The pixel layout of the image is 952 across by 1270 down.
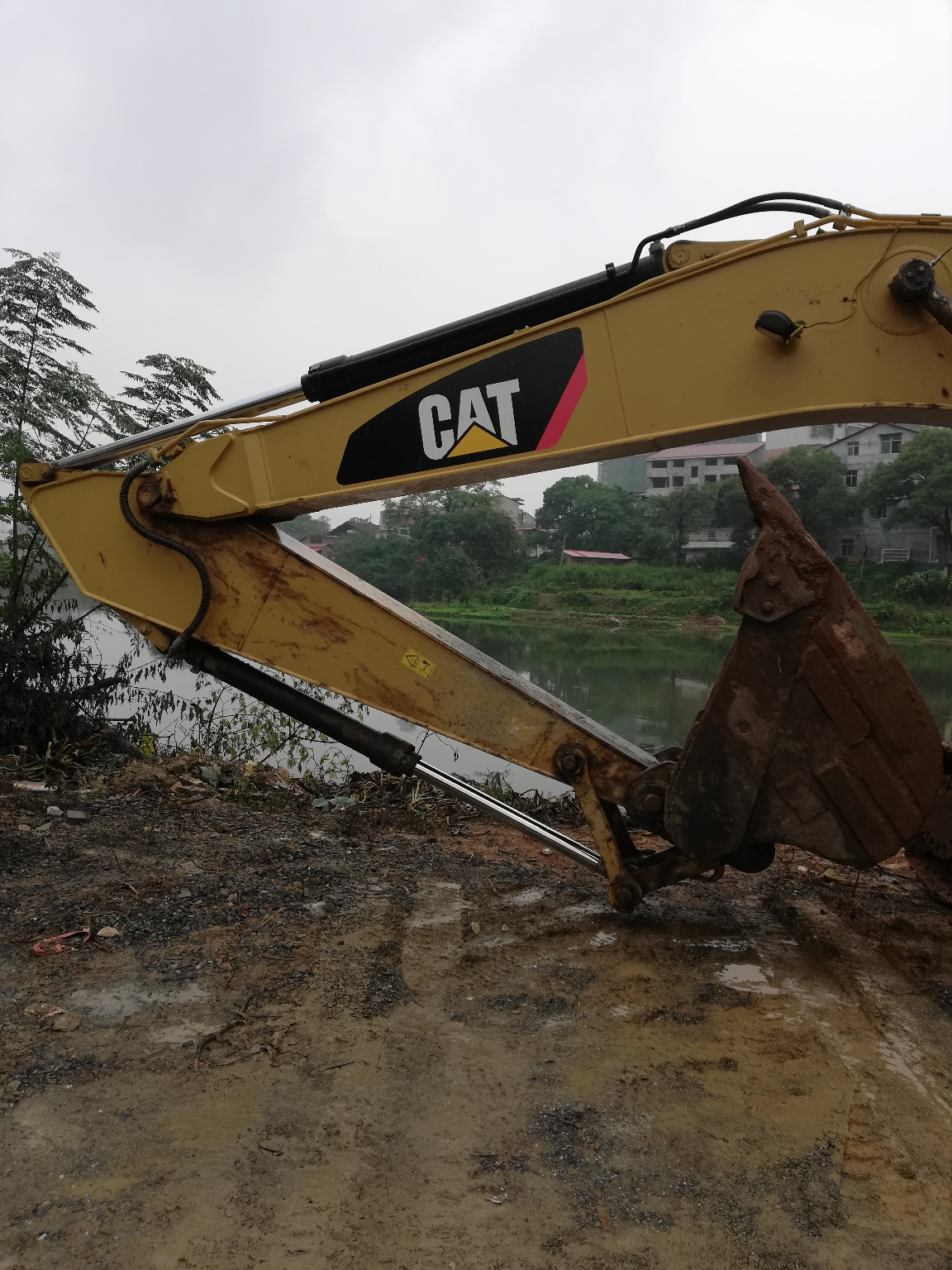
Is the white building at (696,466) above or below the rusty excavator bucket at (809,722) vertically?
above

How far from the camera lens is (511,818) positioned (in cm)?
320

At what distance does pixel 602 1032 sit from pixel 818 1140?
0.69m

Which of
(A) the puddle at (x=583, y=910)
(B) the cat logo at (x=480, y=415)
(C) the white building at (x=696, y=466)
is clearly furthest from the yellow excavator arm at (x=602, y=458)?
(C) the white building at (x=696, y=466)

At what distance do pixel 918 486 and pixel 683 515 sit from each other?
6875 millimetres

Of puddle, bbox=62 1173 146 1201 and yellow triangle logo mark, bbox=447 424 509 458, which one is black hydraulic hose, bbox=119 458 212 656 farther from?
puddle, bbox=62 1173 146 1201

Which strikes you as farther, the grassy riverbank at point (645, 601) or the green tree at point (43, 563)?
the grassy riverbank at point (645, 601)

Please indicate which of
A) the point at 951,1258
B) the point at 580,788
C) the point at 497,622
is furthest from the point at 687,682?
the point at 951,1258

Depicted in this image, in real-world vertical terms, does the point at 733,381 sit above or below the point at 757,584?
above

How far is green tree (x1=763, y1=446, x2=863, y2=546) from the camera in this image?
23672 millimetres

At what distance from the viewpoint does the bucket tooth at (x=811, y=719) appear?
2488mm

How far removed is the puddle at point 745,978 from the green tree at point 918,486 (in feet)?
77.4

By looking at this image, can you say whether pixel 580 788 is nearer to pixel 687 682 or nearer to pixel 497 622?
pixel 687 682

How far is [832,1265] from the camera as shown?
5.53ft

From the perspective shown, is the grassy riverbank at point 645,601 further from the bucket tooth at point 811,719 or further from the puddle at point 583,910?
the bucket tooth at point 811,719
